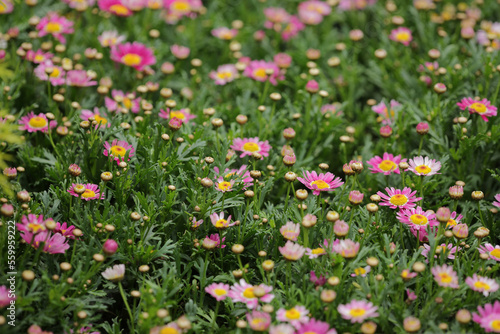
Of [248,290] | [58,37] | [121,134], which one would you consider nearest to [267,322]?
[248,290]

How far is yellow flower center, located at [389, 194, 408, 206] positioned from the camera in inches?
97.1

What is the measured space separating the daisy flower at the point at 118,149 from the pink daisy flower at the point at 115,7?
1407mm

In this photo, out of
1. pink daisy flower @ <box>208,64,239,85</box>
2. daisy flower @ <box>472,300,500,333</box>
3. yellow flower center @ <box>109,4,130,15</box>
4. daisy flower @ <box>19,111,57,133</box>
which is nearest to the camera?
daisy flower @ <box>472,300,500,333</box>

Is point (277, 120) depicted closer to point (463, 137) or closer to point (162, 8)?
point (463, 137)

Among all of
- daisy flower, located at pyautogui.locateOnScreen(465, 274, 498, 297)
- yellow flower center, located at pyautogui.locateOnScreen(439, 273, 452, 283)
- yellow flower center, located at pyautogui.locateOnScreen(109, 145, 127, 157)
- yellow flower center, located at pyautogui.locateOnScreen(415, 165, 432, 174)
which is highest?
yellow flower center, located at pyautogui.locateOnScreen(109, 145, 127, 157)

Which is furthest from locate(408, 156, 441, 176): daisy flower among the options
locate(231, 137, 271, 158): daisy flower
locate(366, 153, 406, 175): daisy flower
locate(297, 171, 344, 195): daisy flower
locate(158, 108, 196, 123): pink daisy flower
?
locate(158, 108, 196, 123): pink daisy flower

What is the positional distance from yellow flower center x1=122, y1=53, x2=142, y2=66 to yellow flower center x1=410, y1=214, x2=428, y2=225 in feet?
6.12

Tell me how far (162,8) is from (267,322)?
9.47 feet

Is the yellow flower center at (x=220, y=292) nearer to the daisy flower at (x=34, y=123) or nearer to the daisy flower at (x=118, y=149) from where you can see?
the daisy flower at (x=118, y=149)

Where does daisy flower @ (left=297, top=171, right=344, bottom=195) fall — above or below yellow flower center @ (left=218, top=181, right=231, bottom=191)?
below

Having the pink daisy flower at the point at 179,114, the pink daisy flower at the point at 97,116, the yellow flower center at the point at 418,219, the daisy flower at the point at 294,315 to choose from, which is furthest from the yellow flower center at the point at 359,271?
the pink daisy flower at the point at 97,116

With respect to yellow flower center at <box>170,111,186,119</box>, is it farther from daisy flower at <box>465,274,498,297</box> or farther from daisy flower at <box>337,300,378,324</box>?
daisy flower at <box>465,274,498,297</box>

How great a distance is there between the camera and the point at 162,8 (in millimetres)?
4207

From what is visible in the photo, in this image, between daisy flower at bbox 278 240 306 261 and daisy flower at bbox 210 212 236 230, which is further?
daisy flower at bbox 210 212 236 230
